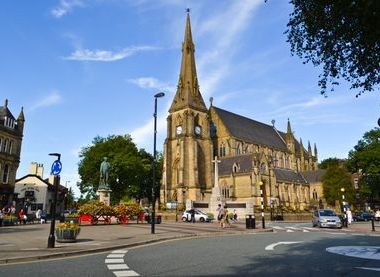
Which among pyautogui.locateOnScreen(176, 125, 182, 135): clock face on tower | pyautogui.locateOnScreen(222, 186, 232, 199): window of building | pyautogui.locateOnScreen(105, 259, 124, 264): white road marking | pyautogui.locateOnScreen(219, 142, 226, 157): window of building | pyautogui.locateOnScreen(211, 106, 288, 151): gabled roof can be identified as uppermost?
pyautogui.locateOnScreen(211, 106, 288, 151): gabled roof

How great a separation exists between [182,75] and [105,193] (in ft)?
159

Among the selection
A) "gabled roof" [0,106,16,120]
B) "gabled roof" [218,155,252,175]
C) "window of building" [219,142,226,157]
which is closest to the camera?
"gabled roof" [0,106,16,120]

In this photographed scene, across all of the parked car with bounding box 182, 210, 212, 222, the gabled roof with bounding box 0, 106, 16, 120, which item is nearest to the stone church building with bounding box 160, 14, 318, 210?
the parked car with bounding box 182, 210, 212, 222

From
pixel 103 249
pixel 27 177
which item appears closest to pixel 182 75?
pixel 27 177

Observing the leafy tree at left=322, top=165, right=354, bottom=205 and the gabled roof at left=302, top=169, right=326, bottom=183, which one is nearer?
the leafy tree at left=322, top=165, right=354, bottom=205

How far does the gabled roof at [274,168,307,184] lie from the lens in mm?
78188

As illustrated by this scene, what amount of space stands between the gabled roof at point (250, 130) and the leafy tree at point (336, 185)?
15.4 metres

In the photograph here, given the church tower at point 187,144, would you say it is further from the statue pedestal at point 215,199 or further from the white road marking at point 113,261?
the white road marking at point 113,261

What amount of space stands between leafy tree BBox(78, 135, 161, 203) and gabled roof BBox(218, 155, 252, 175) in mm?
17212

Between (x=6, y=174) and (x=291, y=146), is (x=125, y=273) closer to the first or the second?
(x=6, y=174)

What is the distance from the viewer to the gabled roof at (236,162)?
226 feet

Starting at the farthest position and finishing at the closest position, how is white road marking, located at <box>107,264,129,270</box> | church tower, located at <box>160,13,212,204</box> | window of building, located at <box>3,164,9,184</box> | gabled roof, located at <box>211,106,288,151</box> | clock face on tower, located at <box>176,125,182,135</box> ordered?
gabled roof, located at <box>211,106,288,151</box>
clock face on tower, located at <box>176,125,182,135</box>
church tower, located at <box>160,13,212,204</box>
window of building, located at <box>3,164,9,184</box>
white road marking, located at <box>107,264,129,270</box>

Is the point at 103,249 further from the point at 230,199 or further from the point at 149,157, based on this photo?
the point at 149,157

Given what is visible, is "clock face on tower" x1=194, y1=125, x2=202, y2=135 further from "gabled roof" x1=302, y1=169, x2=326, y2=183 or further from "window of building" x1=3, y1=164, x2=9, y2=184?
"window of building" x1=3, y1=164, x2=9, y2=184
